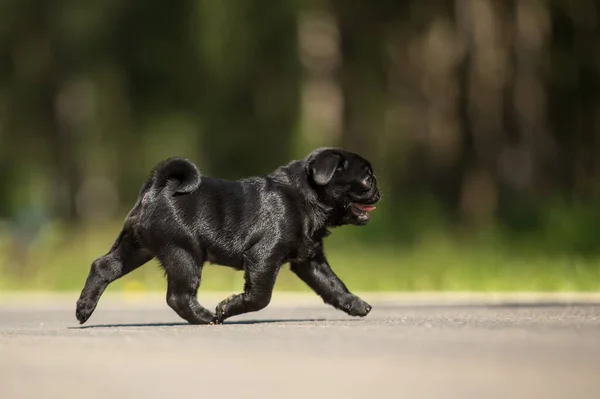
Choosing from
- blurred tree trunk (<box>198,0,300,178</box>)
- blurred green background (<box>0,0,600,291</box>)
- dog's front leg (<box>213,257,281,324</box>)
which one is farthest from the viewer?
blurred tree trunk (<box>198,0,300,178</box>)

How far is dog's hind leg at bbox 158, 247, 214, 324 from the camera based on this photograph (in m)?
10.6

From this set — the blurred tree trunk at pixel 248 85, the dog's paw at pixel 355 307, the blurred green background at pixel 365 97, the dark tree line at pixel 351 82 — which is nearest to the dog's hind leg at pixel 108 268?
the dog's paw at pixel 355 307

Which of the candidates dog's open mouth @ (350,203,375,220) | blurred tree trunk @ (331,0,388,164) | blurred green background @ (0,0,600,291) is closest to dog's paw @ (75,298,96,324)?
dog's open mouth @ (350,203,375,220)

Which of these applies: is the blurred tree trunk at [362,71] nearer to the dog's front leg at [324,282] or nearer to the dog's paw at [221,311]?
the dog's front leg at [324,282]

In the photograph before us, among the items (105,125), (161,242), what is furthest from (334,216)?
(105,125)

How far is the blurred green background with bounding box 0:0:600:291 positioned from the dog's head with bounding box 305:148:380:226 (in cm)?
1031

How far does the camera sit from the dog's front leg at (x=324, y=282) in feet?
36.2

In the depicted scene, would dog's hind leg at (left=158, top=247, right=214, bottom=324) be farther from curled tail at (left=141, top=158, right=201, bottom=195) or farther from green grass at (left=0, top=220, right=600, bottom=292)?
green grass at (left=0, top=220, right=600, bottom=292)

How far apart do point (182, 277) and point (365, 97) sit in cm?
1832

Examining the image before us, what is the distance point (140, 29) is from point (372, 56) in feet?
17.0

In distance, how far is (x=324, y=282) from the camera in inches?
435

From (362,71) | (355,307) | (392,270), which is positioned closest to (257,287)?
(355,307)

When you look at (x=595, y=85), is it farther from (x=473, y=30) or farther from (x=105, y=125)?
(x=105, y=125)

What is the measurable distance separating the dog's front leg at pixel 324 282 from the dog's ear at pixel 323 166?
0.62 m
